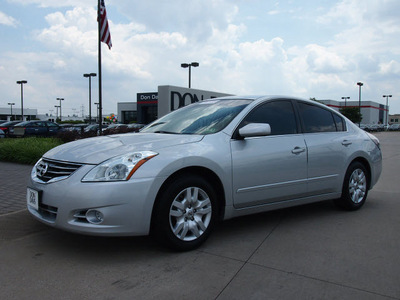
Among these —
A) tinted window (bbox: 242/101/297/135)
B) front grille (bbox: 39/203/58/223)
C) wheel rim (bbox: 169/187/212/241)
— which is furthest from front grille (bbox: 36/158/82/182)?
tinted window (bbox: 242/101/297/135)

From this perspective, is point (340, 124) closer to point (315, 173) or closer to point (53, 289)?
point (315, 173)

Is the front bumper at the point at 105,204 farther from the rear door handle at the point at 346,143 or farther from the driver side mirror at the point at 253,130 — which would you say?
the rear door handle at the point at 346,143

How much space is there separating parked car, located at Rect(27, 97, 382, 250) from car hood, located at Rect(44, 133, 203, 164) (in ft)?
0.04

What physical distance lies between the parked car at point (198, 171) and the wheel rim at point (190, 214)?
0.01 meters

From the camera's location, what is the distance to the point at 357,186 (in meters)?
5.48

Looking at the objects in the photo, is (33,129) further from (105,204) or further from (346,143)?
(105,204)

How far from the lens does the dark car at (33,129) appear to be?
26781mm

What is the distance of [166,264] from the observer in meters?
3.43

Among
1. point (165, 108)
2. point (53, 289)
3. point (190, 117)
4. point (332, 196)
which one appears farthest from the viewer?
point (165, 108)

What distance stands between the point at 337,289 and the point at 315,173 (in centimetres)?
202

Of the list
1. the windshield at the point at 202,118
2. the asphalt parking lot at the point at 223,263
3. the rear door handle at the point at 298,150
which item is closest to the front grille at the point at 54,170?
the asphalt parking lot at the point at 223,263

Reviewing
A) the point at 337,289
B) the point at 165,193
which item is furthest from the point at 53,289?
the point at 337,289

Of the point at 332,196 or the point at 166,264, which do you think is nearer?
the point at 166,264

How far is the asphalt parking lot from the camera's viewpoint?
2926 mm
